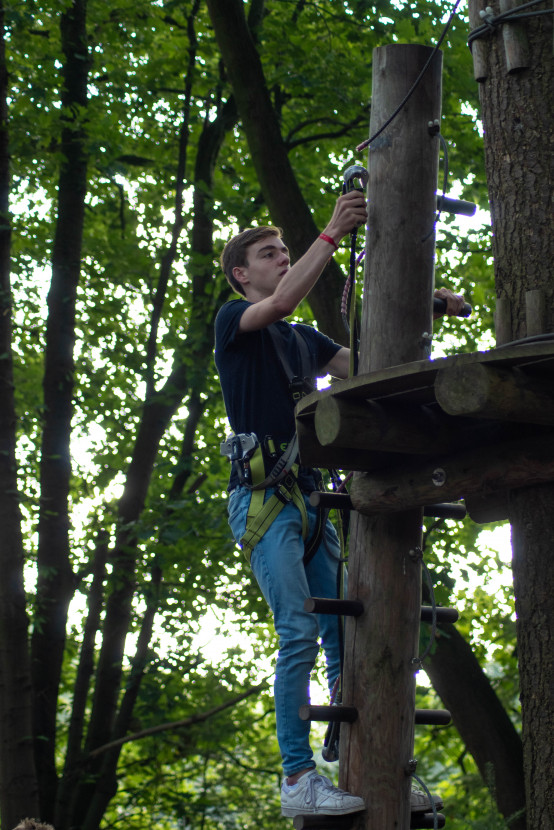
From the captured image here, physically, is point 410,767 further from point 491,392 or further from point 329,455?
point 491,392

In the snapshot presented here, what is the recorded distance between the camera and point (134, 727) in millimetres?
9742

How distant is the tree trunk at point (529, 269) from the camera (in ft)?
10.2

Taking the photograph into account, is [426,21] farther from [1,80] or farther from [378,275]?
[378,275]

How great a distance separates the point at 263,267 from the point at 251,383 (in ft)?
1.60

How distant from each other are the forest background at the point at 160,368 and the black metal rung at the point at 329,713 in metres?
3.41

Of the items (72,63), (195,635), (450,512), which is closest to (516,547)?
(450,512)

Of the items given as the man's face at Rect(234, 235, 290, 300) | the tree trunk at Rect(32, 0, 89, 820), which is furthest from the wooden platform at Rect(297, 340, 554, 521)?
the tree trunk at Rect(32, 0, 89, 820)

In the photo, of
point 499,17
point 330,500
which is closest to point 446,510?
point 330,500

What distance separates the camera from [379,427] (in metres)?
2.96

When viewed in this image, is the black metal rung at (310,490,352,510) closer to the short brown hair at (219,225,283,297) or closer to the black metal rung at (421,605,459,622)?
the black metal rung at (421,605,459,622)

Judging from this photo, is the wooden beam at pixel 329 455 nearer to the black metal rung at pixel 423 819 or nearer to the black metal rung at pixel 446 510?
the black metal rung at pixel 446 510

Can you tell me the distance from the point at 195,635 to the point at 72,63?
205 inches

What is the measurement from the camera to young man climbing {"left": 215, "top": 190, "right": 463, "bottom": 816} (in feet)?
10.4

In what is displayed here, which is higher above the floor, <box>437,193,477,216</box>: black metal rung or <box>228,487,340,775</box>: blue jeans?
<box>437,193,477,216</box>: black metal rung
